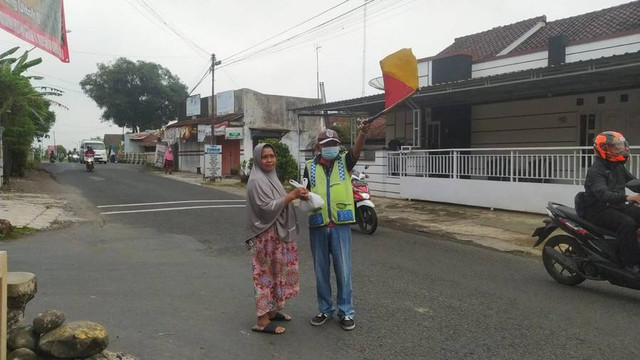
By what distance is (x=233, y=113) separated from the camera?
28.0 m

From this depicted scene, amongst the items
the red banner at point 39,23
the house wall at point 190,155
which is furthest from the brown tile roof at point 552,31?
the house wall at point 190,155

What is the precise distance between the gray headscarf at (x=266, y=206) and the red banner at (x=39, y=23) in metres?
2.90

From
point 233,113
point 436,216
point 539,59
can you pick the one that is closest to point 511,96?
point 539,59

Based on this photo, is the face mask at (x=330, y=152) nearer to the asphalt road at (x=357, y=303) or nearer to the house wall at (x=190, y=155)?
the asphalt road at (x=357, y=303)

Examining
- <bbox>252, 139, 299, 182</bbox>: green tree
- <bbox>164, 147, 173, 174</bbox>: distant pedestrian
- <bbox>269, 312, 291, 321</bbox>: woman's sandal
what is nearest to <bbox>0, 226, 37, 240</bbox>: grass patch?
<bbox>269, 312, 291, 321</bbox>: woman's sandal

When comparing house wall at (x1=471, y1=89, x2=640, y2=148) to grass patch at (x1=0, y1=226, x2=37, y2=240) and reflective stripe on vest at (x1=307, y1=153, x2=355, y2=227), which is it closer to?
reflective stripe on vest at (x1=307, y1=153, x2=355, y2=227)

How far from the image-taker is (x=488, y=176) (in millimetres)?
12992

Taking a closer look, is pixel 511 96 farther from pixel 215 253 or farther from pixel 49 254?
pixel 49 254

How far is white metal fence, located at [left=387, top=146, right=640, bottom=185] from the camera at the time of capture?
441 inches

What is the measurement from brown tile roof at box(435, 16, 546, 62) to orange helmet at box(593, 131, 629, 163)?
13941 millimetres

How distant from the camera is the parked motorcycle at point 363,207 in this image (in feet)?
30.8

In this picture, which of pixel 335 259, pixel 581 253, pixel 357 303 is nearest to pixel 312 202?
pixel 335 259

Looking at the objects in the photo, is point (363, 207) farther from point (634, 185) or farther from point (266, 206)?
point (266, 206)

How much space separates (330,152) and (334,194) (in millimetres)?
356
